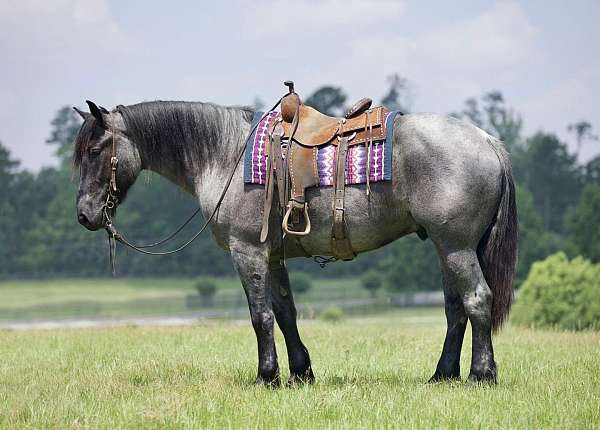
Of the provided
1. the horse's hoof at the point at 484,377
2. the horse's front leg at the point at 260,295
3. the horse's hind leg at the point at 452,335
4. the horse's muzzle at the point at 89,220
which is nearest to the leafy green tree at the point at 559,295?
the horse's hind leg at the point at 452,335

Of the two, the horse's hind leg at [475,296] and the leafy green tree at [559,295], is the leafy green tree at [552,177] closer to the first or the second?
the leafy green tree at [559,295]

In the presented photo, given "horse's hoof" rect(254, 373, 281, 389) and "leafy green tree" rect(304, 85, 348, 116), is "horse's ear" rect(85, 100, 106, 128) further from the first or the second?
"leafy green tree" rect(304, 85, 348, 116)

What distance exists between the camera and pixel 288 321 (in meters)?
8.83

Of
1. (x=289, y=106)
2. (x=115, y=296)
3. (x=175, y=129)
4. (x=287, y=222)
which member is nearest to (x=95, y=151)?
(x=175, y=129)

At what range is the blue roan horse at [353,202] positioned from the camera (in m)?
7.90

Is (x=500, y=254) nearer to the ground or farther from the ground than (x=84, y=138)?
nearer to the ground

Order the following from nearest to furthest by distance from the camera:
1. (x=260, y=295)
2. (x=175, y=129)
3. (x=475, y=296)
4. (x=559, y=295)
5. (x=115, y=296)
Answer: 1. (x=475, y=296)
2. (x=260, y=295)
3. (x=175, y=129)
4. (x=559, y=295)
5. (x=115, y=296)

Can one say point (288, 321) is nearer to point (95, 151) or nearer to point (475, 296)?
point (475, 296)

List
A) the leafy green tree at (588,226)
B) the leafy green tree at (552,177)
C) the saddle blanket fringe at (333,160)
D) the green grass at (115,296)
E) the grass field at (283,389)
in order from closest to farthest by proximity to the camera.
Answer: the grass field at (283,389)
the saddle blanket fringe at (333,160)
the green grass at (115,296)
the leafy green tree at (588,226)
the leafy green tree at (552,177)

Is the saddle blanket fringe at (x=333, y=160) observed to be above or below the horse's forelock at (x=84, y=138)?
below

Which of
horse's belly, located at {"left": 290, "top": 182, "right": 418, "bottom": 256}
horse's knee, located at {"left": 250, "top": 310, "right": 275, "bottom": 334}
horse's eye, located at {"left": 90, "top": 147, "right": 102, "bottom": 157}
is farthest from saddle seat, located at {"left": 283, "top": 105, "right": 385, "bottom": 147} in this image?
horse's eye, located at {"left": 90, "top": 147, "right": 102, "bottom": 157}

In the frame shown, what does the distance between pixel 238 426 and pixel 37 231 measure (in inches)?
2975

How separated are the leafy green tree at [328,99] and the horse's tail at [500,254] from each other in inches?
3437

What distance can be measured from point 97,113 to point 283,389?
318 cm
